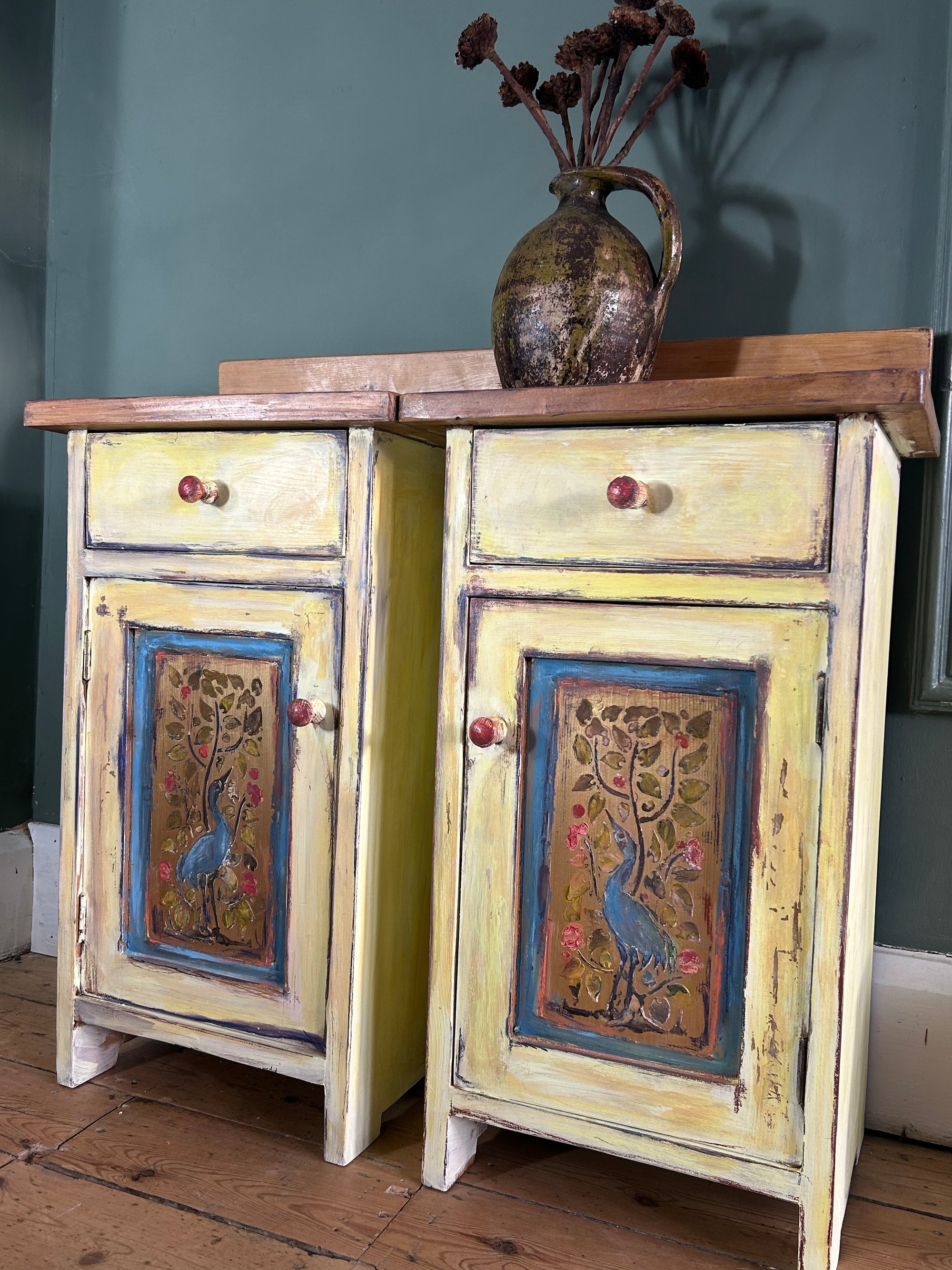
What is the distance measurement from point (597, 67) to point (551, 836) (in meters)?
1.10


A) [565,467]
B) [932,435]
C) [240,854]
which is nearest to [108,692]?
[240,854]

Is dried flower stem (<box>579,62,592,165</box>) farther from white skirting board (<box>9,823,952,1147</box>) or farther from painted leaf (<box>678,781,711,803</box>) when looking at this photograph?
white skirting board (<box>9,823,952,1147</box>)

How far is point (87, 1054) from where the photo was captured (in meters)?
1.42

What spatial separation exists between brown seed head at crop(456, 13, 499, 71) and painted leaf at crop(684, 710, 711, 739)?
94cm

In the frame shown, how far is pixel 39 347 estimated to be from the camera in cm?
194

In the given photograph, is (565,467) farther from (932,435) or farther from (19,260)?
(19,260)

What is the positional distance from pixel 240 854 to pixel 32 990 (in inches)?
29.8

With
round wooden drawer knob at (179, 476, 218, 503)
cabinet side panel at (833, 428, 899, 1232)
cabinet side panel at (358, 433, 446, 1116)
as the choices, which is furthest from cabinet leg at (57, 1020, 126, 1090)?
cabinet side panel at (833, 428, 899, 1232)

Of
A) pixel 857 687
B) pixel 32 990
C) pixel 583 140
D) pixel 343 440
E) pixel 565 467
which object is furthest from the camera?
pixel 32 990

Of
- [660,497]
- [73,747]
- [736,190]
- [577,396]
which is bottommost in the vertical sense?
[73,747]

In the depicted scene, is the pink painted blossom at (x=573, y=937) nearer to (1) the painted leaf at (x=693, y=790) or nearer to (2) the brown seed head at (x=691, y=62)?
(1) the painted leaf at (x=693, y=790)

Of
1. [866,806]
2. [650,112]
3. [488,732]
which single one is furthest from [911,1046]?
[650,112]

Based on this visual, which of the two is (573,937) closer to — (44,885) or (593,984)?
(593,984)

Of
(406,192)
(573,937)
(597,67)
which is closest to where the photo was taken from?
(573,937)
